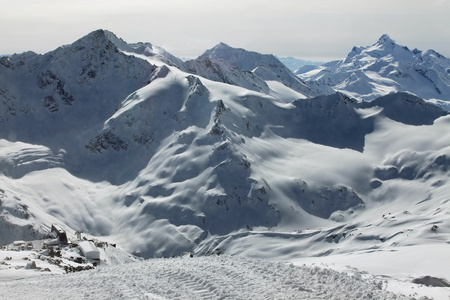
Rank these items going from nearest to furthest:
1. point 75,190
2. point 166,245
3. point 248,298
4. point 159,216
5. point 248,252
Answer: point 248,298 → point 248,252 → point 166,245 → point 159,216 → point 75,190

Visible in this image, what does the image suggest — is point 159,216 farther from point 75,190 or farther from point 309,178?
point 309,178

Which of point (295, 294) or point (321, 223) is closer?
point (295, 294)

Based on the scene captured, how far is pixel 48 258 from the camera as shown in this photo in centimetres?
5769

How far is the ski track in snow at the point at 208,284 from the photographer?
37188 millimetres

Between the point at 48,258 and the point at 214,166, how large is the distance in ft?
444

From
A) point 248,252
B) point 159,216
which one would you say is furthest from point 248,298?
point 159,216

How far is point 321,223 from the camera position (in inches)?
7042

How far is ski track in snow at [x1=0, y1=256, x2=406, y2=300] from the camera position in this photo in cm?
3719

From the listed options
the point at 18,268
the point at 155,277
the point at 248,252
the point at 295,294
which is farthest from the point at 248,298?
the point at 248,252

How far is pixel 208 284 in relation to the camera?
39.3 m

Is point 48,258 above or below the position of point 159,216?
above

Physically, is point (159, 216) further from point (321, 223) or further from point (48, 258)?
point (48, 258)

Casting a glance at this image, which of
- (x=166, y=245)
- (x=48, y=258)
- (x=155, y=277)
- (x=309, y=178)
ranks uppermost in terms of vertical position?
(x=155, y=277)

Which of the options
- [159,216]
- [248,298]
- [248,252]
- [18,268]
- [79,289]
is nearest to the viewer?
[248,298]
